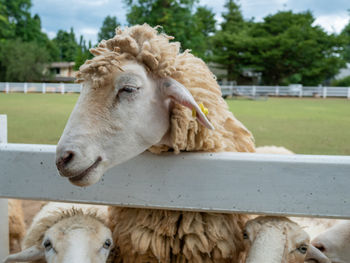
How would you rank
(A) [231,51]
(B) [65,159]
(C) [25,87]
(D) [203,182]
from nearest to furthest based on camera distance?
(B) [65,159] < (D) [203,182] < (C) [25,87] < (A) [231,51]

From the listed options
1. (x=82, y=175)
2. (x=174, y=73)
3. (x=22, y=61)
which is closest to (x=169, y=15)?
(x=22, y=61)

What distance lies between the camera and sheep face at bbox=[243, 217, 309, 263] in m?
1.42

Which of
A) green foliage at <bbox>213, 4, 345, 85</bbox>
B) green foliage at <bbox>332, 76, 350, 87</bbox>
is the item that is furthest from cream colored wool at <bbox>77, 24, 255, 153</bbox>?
green foliage at <bbox>332, 76, 350, 87</bbox>

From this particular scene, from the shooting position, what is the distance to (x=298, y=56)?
11164mm

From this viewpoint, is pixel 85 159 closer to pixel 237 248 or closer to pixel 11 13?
pixel 237 248

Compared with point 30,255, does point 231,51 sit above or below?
above

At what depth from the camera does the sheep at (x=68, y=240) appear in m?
1.45

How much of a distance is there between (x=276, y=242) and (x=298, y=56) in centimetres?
1094

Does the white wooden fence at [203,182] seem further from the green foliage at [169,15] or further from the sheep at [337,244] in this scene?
the green foliage at [169,15]

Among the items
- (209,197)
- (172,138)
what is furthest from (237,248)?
(172,138)

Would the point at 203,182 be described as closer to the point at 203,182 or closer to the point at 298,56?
the point at 203,182

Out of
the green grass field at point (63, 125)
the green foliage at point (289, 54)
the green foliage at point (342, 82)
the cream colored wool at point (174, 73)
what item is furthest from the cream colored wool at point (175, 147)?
the green foliage at point (342, 82)

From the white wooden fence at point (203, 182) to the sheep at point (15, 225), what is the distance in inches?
60.1

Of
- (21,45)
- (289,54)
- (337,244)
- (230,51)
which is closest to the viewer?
(337,244)
